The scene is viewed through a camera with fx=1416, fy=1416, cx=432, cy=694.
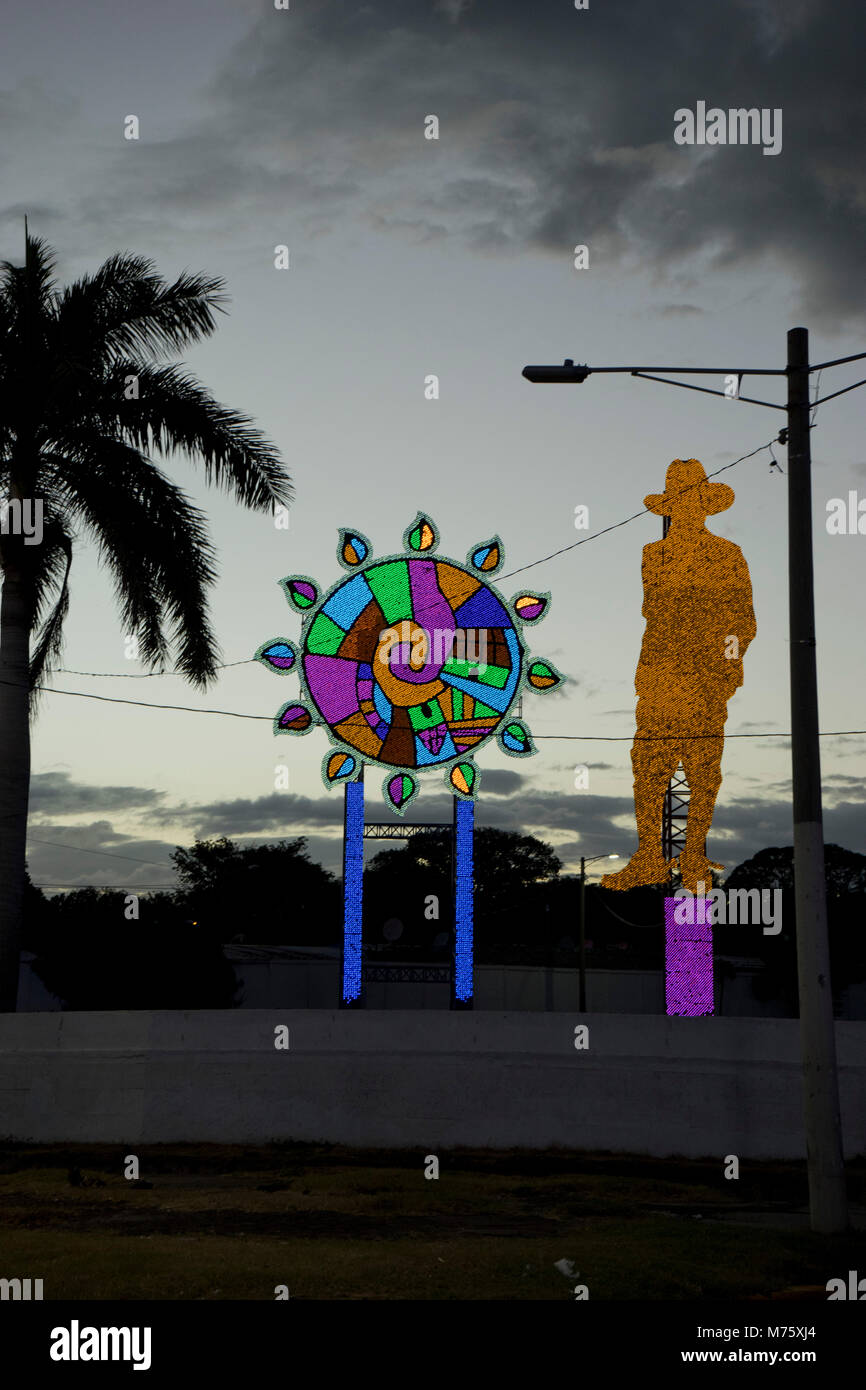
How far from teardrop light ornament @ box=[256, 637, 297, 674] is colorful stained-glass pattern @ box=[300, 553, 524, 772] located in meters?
0.28

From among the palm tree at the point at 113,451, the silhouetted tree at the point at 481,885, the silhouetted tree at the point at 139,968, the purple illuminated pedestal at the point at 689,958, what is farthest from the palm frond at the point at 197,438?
the silhouetted tree at the point at 481,885

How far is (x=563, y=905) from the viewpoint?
283 ft

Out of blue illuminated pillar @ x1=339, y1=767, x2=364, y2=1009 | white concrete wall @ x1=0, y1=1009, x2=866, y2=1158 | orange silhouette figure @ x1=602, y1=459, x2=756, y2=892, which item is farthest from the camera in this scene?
orange silhouette figure @ x1=602, y1=459, x2=756, y2=892

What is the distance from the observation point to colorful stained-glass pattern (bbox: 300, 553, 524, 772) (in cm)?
2538

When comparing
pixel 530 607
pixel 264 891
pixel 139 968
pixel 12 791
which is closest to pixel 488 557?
pixel 530 607

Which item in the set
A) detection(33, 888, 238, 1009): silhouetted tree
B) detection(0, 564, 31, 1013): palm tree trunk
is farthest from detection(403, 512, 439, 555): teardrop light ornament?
detection(33, 888, 238, 1009): silhouetted tree

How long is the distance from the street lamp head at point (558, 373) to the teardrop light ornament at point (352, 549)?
1041 centimetres

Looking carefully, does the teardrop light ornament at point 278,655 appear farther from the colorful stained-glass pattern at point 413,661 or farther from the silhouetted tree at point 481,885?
the silhouetted tree at point 481,885

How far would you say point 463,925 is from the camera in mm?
24391

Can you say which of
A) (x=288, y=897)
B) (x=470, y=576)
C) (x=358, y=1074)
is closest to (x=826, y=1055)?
(x=358, y=1074)

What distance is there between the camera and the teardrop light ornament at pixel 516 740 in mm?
25609

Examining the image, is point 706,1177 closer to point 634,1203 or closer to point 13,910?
point 634,1203

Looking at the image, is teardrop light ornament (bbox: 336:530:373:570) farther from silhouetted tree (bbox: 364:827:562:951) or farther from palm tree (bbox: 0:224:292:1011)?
silhouetted tree (bbox: 364:827:562:951)
